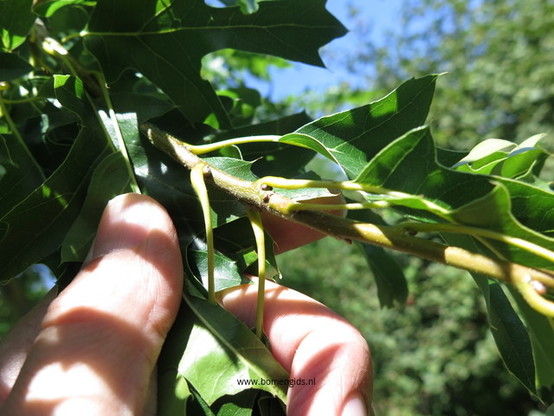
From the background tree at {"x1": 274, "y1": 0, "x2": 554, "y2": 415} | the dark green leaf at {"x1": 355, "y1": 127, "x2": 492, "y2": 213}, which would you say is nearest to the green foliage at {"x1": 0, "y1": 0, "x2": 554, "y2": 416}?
the dark green leaf at {"x1": 355, "y1": 127, "x2": 492, "y2": 213}

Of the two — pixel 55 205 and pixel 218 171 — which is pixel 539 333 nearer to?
pixel 218 171

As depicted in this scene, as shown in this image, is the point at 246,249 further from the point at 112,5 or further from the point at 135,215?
the point at 112,5

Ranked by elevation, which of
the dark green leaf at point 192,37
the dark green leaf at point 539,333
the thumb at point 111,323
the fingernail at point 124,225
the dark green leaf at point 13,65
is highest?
the dark green leaf at point 13,65

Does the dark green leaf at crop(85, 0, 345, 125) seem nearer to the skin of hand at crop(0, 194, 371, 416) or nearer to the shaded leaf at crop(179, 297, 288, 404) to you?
the skin of hand at crop(0, 194, 371, 416)

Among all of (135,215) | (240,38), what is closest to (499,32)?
(240,38)

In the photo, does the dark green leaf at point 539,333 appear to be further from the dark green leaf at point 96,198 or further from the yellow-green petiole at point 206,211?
the dark green leaf at point 96,198

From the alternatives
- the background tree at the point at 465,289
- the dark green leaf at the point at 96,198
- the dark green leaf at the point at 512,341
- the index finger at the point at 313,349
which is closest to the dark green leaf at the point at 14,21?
the dark green leaf at the point at 96,198

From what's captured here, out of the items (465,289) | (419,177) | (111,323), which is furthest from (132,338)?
(465,289)
